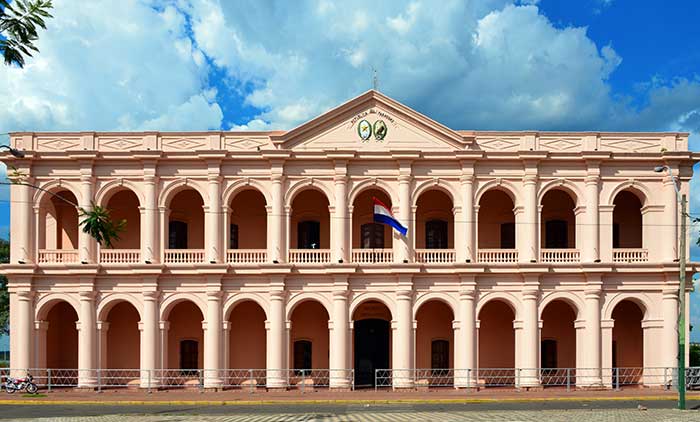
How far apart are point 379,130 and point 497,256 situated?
24.5ft

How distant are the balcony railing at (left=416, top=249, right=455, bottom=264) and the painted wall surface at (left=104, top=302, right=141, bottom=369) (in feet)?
43.1

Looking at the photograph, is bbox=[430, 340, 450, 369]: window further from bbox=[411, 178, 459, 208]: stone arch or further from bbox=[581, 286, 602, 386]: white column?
bbox=[411, 178, 459, 208]: stone arch

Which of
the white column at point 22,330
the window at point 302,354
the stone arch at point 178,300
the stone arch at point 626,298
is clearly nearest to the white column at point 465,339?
the stone arch at point 626,298

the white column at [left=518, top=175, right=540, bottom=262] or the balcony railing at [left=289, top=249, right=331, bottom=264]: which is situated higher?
the white column at [left=518, top=175, right=540, bottom=262]

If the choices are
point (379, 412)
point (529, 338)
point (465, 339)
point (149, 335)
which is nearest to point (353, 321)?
point (465, 339)

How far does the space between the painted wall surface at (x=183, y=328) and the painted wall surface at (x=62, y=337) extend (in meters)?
4.58

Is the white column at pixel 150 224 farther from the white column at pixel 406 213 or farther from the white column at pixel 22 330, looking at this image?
the white column at pixel 406 213

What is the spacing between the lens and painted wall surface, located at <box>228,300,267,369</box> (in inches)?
1230

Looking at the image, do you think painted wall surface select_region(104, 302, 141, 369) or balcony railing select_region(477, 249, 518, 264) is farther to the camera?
painted wall surface select_region(104, 302, 141, 369)

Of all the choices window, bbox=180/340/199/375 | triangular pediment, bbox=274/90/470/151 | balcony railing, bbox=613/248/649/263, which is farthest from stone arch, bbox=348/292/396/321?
balcony railing, bbox=613/248/649/263

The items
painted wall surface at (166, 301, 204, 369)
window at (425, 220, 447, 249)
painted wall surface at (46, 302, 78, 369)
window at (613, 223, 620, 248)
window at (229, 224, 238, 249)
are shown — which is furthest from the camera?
window at (425, 220, 447, 249)

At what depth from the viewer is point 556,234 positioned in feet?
105

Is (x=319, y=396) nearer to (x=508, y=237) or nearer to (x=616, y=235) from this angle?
(x=508, y=237)

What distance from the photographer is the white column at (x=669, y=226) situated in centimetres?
2944
